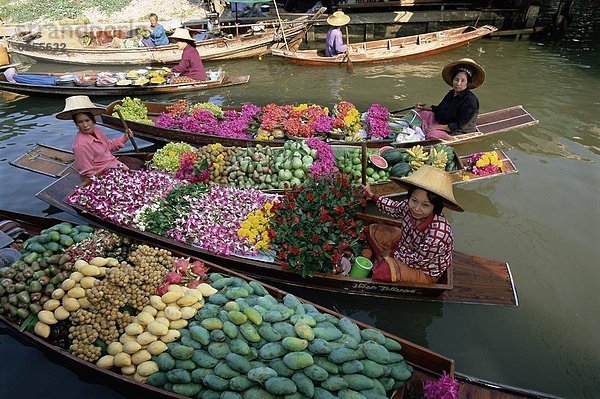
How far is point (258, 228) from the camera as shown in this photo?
16.5ft

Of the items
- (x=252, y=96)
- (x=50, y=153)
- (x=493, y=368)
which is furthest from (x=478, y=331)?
(x=252, y=96)

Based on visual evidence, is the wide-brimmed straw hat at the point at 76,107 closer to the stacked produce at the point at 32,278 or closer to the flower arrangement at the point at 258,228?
the stacked produce at the point at 32,278

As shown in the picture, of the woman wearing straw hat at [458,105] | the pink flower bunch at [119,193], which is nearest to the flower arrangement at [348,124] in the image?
the woman wearing straw hat at [458,105]

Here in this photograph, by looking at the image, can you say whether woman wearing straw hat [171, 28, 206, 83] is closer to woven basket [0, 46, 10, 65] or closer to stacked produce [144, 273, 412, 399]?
woven basket [0, 46, 10, 65]

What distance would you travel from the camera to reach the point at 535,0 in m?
16.1

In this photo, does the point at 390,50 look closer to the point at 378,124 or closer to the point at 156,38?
the point at 378,124

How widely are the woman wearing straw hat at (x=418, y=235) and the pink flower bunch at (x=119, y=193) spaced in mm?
3263

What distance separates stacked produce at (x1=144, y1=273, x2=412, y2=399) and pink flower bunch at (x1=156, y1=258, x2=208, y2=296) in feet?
1.79

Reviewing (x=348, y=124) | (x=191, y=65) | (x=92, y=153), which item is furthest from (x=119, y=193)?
(x=191, y=65)

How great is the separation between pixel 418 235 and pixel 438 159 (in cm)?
295

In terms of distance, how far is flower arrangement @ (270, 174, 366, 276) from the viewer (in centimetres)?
455

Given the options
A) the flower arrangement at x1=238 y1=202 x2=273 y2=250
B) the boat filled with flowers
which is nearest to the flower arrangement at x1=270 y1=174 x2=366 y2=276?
the boat filled with flowers

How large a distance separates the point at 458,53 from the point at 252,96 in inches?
358

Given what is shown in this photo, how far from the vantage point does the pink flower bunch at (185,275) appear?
4029 millimetres
